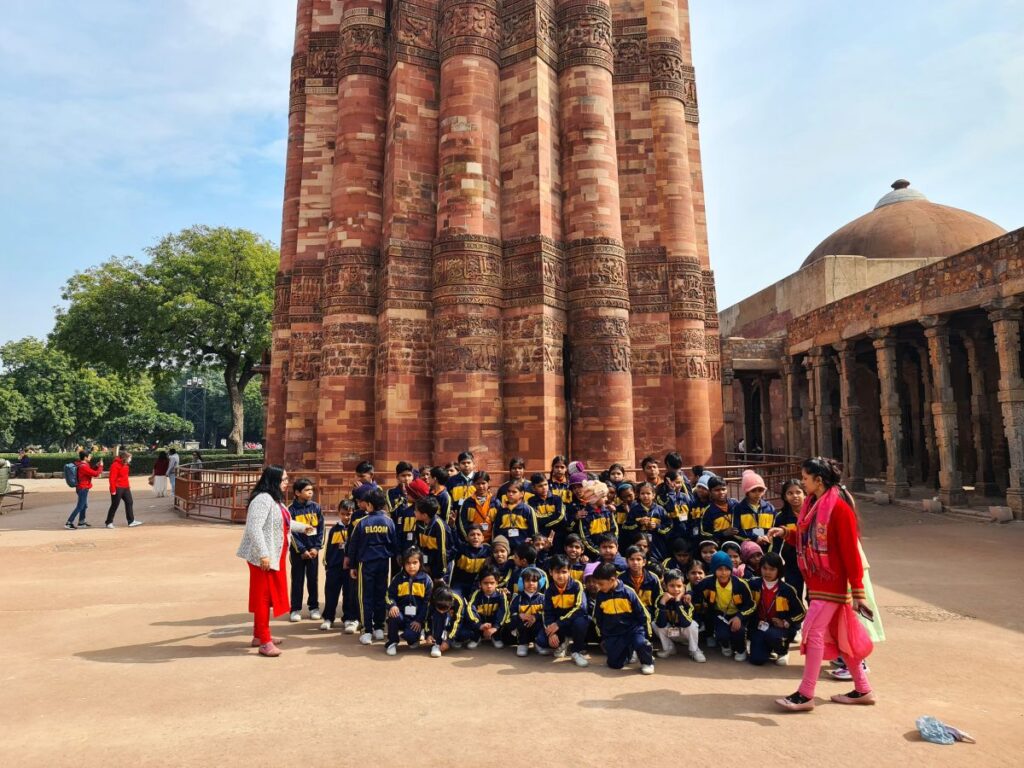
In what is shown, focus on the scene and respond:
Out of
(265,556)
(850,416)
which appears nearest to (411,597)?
(265,556)

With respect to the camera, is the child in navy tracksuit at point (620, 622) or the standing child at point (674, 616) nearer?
the child in navy tracksuit at point (620, 622)

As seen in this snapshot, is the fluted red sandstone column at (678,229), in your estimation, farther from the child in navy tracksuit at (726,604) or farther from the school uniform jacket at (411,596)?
the school uniform jacket at (411,596)

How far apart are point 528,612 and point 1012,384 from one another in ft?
44.9

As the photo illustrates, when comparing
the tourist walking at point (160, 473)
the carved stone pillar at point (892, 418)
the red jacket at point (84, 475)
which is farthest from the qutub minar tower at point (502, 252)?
the carved stone pillar at point (892, 418)

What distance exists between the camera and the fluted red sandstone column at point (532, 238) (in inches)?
558

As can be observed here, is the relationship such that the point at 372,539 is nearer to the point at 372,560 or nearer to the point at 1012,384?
the point at 372,560

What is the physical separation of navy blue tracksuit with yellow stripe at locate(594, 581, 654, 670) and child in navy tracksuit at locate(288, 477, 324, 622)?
3.14m

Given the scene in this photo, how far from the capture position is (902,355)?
2361 cm

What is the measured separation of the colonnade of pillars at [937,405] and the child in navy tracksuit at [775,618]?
1143 centimetres

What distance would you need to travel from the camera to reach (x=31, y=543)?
447 inches

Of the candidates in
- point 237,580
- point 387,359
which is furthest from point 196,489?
point 237,580

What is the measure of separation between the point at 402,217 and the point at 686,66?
10631 millimetres

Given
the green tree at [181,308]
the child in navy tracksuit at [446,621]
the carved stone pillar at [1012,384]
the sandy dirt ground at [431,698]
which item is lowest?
the sandy dirt ground at [431,698]

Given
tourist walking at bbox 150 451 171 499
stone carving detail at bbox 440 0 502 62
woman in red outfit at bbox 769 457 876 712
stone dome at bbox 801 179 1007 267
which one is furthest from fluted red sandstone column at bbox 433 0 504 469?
stone dome at bbox 801 179 1007 267
